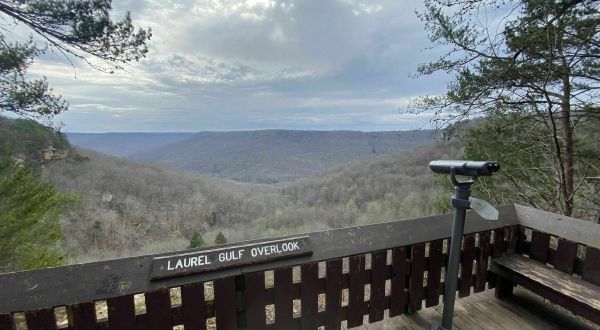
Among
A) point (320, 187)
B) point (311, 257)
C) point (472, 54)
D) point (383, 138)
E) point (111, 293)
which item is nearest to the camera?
point (111, 293)

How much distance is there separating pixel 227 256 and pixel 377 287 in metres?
0.90

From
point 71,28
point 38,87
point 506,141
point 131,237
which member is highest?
point 71,28

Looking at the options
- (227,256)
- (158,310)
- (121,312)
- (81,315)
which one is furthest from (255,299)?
(81,315)

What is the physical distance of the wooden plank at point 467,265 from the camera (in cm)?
194

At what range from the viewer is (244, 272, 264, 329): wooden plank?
4.67 feet

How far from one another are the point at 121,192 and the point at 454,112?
1826 inches

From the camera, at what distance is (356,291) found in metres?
1.67

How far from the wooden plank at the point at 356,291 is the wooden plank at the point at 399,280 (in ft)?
0.68

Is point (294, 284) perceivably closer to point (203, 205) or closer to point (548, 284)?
point (548, 284)

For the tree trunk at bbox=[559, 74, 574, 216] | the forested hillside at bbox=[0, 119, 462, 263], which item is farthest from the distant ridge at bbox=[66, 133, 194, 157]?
the tree trunk at bbox=[559, 74, 574, 216]

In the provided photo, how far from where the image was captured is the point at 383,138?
88.8 metres

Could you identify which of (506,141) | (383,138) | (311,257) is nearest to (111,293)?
(311,257)

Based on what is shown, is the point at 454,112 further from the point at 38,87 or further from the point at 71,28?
the point at 38,87

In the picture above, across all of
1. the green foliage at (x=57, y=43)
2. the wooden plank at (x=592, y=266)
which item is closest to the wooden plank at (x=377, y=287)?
the wooden plank at (x=592, y=266)
